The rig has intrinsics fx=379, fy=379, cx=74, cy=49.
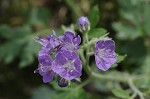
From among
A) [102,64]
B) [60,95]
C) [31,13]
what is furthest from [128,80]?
[31,13]

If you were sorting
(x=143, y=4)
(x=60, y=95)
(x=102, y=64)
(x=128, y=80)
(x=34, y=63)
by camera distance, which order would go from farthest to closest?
(x=34, y=63) < (x=143, y=4) < (x=128, y=80) < (x=60, y=95) < (x=102, y=64)

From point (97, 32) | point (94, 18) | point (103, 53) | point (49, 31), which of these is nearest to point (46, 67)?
point (103, 53)

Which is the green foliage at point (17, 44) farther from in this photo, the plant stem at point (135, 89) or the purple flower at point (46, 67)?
the purple flower at point (46, 67)

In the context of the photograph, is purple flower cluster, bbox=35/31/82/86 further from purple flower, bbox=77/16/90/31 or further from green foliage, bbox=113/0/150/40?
green foliage, bbox=113/0/150/40

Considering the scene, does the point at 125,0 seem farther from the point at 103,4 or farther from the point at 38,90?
the point at 38,90

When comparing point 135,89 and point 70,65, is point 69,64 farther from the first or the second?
point 135,89

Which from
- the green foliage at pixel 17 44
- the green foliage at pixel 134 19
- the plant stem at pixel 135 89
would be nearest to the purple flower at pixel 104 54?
the plant stem at pixel 135 89
